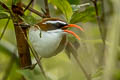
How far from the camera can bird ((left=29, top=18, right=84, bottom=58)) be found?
0.80 meters

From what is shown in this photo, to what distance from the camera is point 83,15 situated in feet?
3.06

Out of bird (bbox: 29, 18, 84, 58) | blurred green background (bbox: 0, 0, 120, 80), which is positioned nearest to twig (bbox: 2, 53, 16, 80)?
blurred green background (bbox: 0, 0, 120, 80)

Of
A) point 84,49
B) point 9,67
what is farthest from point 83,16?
point 9,67

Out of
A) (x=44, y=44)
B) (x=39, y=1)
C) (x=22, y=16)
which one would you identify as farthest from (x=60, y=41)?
(x=39, y=1)

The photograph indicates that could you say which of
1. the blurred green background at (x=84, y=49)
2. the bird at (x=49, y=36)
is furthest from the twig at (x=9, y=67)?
the bird at (x=49, y=36)

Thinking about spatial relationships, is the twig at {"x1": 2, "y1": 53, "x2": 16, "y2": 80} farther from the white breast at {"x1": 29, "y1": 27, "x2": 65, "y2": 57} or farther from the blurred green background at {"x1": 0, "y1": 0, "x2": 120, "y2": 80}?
the white breast at {"x1": 29, "y1": 27, "x2": 65, "y2": 57}

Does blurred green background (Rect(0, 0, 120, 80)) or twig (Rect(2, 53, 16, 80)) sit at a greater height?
blurred green background (Rect(0, 0, 120, 80))

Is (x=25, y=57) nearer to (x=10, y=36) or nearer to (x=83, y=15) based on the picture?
(x=83, y=15)

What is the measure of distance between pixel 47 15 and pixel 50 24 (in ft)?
0.49

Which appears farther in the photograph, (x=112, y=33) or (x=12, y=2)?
(x=12, y=2)

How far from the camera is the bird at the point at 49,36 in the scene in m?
0.80

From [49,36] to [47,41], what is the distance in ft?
0.06

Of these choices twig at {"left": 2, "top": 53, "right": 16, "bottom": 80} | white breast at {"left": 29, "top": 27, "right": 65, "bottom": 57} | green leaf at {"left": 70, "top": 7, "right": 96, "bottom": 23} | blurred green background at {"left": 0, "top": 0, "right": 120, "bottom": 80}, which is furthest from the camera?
twig at {"left": 2, "top": 53, "right": 16, "bottom": 80}

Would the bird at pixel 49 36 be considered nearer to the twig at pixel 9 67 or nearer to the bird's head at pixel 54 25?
the bird's head at pixel 54 25
